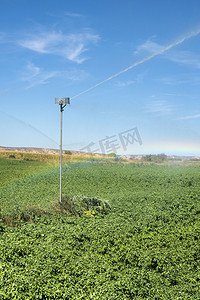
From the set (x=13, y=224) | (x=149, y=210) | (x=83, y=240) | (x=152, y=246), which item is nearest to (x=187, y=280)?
(x=152, y=246)

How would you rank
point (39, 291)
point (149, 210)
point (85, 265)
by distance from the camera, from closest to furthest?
1. point (39, 291)
2. point (85, 265)
3. point (149, 210)

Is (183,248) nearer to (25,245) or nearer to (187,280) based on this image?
(187,280)

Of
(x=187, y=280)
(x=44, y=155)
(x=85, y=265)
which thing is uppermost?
(x=44, y=155)

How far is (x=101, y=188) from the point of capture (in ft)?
50.9

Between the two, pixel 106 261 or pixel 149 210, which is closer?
pixel 106 261

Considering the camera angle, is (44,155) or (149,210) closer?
(149,210)

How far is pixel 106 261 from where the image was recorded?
5707 millimetres

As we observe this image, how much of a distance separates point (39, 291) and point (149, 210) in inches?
235

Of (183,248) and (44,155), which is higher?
(44,155)

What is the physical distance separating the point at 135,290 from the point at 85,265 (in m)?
1.11

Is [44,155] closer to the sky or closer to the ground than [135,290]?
closer to the sky

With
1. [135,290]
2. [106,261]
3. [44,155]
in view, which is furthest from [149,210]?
[44,155]

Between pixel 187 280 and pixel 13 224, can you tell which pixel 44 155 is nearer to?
pixel 13 224

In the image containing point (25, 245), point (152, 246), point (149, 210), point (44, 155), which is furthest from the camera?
point (44, 155)
